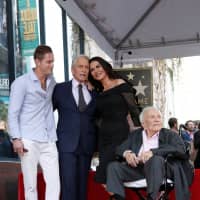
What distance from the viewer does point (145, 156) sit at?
316 centimetres

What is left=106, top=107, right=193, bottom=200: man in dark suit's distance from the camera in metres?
3.08

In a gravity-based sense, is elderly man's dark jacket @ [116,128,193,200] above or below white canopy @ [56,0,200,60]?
below

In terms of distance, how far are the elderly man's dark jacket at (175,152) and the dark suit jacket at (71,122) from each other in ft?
0.87

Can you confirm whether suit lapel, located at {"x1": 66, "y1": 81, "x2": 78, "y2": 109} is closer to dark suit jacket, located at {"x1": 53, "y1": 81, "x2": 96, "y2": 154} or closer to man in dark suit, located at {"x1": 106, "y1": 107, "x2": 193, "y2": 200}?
dark suit jacket, located at {"x1": 53, "y1": 81, "x2": 96, "y2": 154}

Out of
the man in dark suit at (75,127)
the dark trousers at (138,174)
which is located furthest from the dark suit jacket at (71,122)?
the dark trousers at (138,174)

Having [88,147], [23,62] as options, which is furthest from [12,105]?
[23,62]

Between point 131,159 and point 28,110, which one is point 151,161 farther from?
point 28,110

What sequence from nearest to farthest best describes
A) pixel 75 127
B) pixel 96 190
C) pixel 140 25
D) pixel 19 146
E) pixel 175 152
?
pixel 19 146 → pixel 175 152 → pixel 75 127 → pixel 96 190 → pixel 140 25

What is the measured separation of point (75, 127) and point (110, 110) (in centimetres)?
29

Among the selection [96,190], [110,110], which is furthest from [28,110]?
[96,190]

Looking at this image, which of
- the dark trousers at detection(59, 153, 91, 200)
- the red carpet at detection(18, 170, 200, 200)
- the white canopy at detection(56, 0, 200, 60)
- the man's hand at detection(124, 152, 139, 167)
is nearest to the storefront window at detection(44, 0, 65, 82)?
the white canopy at detection(56, 0, 200, 60)

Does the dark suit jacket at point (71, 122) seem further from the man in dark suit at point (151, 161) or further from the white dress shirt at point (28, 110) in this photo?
the man in dark suit at point (151, 161)

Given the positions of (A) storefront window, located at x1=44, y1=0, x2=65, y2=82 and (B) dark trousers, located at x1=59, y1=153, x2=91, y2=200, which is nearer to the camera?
(B) dark trousers, located at x1=59, y1=153, x2=91, y2=200

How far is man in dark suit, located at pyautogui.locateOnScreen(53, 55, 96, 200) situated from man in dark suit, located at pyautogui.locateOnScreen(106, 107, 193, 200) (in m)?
0.25
